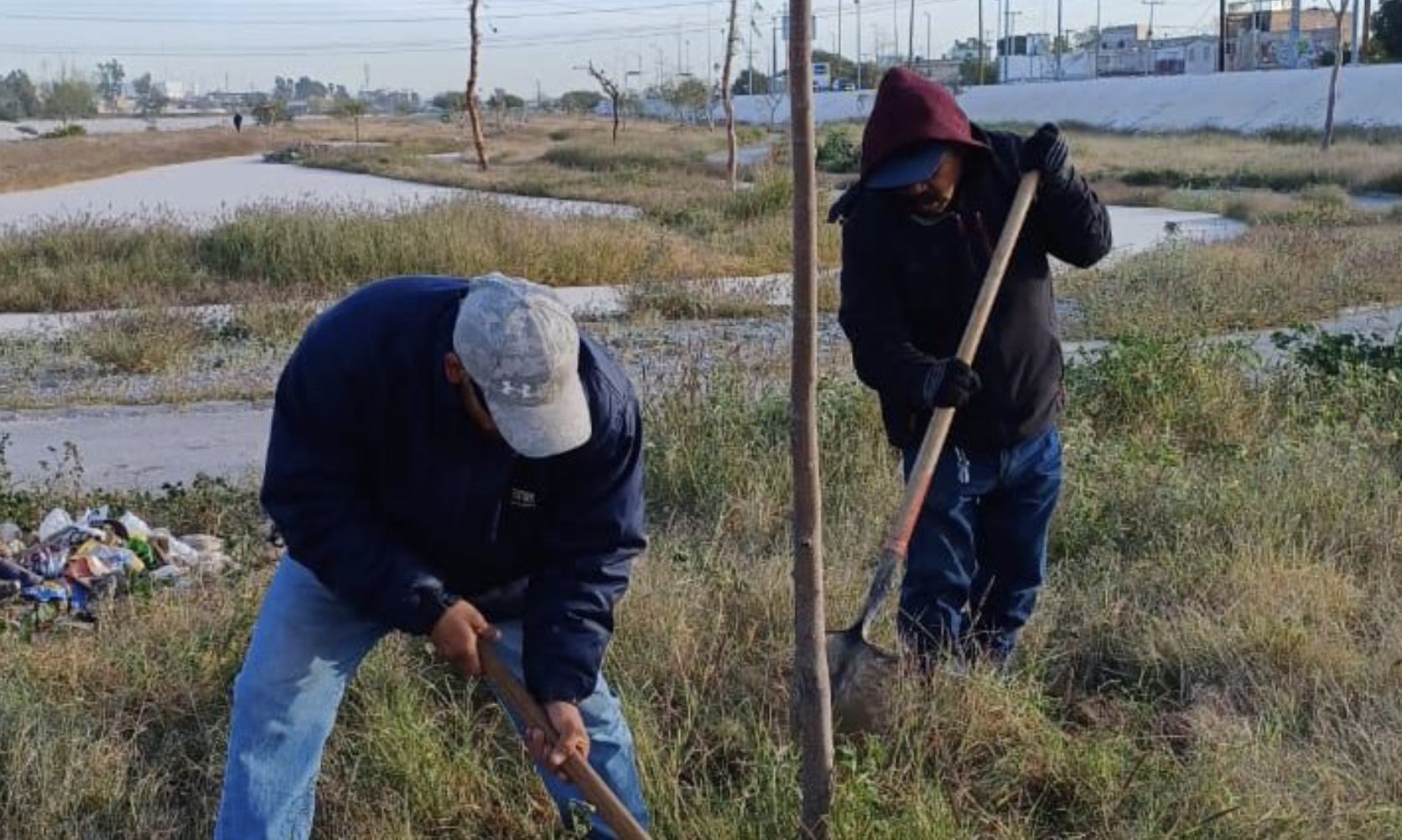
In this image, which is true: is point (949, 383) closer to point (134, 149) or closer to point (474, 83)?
point (474, 83)

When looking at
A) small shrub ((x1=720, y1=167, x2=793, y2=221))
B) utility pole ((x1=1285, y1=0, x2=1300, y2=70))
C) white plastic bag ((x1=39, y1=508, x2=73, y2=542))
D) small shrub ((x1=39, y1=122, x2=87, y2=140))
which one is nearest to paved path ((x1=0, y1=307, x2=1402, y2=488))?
white plastic bag ((x1=39, y1=508, x2=73, y2=542))

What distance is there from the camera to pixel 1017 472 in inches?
124

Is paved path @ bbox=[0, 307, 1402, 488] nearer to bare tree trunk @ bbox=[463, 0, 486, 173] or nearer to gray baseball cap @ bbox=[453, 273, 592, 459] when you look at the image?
gray baseball cap @ bbox=[453, 273, 592, 459]

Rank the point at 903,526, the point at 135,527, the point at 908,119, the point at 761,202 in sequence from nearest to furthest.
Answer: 1. the point at 908,119
2. the point at 903,526
3. the point at 135,527
4. the point at 761,202

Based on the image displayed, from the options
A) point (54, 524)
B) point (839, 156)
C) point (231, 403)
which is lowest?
point (839, 156)

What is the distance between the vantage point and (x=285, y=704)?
2355 mm

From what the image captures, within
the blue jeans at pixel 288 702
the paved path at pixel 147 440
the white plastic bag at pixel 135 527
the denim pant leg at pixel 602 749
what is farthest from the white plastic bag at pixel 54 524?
the denim pant leg at pixel 602 749

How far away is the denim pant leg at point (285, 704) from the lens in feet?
7.67

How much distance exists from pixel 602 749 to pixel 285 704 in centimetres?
55

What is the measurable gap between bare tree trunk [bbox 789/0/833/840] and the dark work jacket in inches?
26.6

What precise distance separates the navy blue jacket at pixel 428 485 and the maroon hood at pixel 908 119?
923mm

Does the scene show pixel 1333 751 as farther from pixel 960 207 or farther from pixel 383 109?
pixel 383 109

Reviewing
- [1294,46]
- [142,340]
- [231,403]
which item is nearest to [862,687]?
[231,403]

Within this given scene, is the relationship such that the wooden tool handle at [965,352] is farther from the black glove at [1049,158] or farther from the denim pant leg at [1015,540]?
the denim pant leg at [1015,540]
